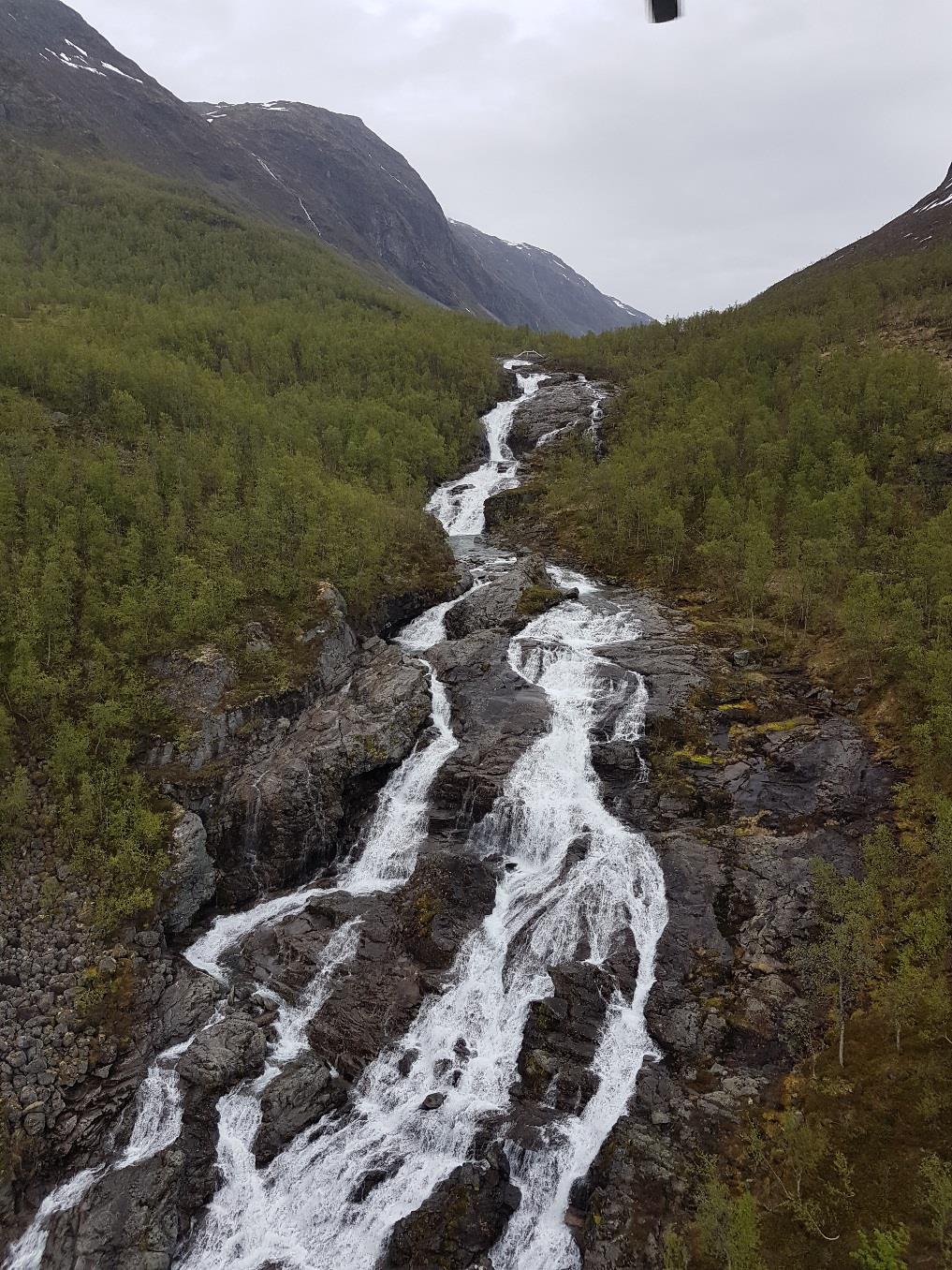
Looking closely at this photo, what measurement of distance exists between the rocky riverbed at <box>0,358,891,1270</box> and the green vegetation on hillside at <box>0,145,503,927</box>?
294cm

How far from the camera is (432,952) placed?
23.8 m

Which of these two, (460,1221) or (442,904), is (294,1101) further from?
(442,904)

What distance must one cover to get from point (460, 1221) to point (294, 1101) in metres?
5.80

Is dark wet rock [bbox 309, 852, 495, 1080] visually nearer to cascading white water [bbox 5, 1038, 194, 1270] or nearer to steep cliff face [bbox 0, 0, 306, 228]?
cascading white water [bbox 5, 1038, 194, 1270]

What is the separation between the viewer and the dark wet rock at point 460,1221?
650 inches

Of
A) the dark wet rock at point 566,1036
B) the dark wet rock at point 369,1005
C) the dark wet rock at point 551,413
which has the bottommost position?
the dark wet rock at point 369,1005

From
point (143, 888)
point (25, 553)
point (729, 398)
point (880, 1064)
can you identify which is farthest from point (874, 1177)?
point (729, 398)

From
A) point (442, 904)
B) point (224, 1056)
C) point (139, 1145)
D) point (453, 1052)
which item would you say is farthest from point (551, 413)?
point (139, 1145)

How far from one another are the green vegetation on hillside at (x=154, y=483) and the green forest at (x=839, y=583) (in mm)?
20139

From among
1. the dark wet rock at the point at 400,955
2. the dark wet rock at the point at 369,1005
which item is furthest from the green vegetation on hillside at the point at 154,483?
the dark wet rock at the point at 400,955

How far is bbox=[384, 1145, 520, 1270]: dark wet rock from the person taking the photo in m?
16.5

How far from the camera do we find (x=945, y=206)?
100m

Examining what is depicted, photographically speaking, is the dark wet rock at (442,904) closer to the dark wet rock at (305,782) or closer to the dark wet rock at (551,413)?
the dark wet rock at (305,782)

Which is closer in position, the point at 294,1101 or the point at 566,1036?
the point at 294,1101
